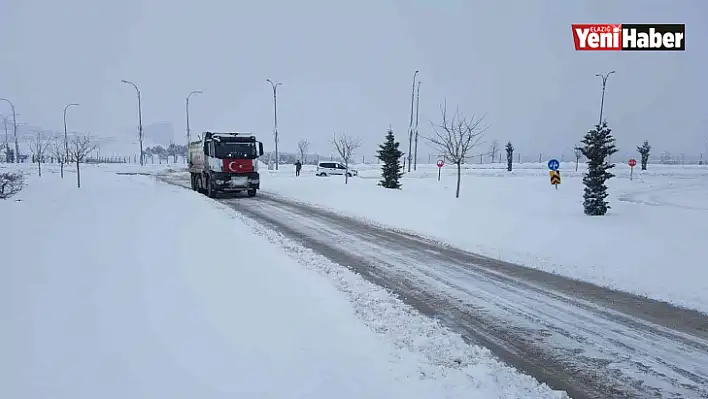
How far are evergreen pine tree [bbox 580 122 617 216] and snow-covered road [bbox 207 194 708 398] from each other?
9.96m

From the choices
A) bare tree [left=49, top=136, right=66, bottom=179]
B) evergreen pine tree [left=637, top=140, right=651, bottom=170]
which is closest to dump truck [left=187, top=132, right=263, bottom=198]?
bare tree [left=49, top=136, right=66, bottom=179]

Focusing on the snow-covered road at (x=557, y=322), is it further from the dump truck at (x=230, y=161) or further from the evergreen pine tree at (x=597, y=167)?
the dump truck at (x=230, y=161)

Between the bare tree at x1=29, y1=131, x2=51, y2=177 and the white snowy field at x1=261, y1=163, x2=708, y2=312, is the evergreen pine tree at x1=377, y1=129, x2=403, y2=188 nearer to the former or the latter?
the white snowy field at x1=261, y1=163, x2=708, y2=312

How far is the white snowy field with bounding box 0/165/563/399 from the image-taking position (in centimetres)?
440

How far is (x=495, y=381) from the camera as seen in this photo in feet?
15.1

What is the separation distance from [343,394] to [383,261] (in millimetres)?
5578

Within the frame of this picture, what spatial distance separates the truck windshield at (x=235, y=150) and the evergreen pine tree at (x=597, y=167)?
1478 cm

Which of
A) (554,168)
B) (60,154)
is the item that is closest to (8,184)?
(554,168)

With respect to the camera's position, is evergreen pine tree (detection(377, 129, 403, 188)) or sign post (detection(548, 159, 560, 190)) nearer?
sign post (detection(548, 159, 560, 190))

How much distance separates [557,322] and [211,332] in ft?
14.4

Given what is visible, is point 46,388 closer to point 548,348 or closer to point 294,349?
point 294,349

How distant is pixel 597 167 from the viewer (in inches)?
721

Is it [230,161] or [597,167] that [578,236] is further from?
[230,161]

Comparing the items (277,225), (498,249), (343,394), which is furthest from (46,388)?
(277,225)
